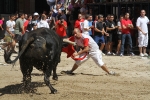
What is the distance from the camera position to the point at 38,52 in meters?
8.44

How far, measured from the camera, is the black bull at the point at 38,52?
846 centimetres

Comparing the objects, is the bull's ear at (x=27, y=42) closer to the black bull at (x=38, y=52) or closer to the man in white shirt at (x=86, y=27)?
the black bull at (x=38, y=52)

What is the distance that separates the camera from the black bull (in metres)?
8.46

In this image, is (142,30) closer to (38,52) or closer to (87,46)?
(87,46)

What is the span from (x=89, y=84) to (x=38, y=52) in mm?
2193

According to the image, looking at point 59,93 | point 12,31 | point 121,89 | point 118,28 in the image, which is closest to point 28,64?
point 59,93

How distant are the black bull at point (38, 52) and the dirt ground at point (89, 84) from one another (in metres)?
0.48

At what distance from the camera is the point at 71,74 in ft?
39.0

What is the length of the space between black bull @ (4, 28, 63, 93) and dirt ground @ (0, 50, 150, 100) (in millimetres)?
484

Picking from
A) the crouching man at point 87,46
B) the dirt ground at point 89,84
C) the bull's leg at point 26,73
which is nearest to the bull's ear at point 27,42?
the bull's leg at point 26,73

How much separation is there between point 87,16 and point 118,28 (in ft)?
4.54

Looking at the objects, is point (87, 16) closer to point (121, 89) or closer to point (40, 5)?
point (121, 89)

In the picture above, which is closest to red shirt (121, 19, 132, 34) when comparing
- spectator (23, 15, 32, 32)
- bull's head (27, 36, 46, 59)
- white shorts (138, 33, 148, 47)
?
white shorts (138, 33, 148, 47)

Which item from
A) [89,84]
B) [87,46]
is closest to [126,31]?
[87,46]
